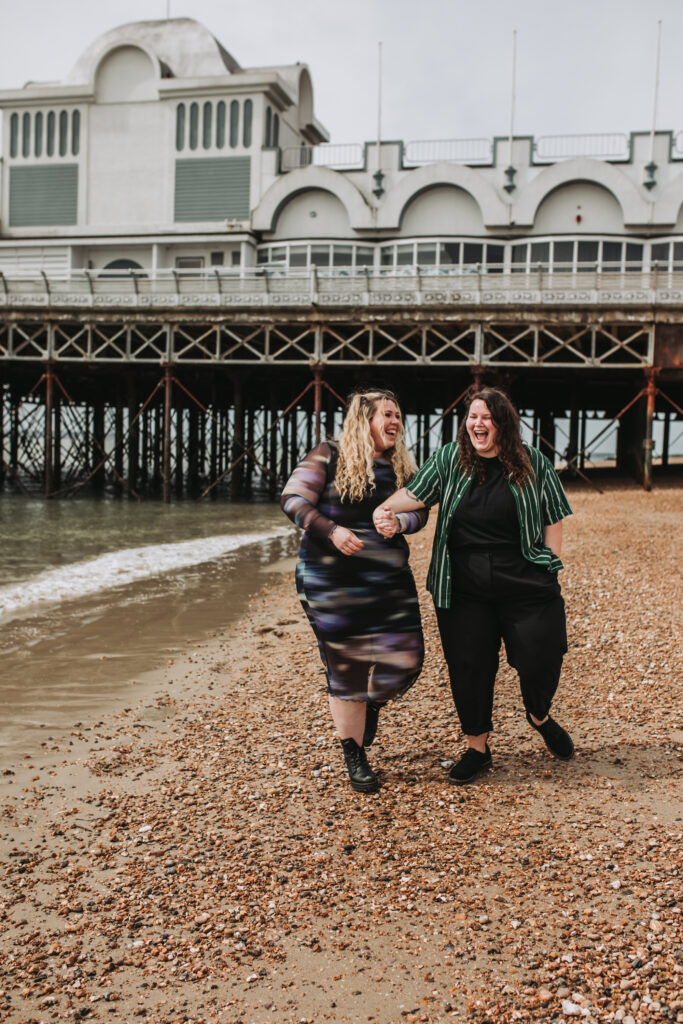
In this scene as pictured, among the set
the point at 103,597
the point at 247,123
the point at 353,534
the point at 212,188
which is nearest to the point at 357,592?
the point at 353,534

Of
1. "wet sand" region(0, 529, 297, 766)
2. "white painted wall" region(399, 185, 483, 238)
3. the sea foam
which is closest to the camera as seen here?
"wet sand" region(0, 529, 297, 766)

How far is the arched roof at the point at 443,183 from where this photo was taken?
1110 inches

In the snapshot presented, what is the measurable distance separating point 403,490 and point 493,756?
1545 mm

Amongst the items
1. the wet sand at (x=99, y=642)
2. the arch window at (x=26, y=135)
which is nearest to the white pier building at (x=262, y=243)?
the arch window at (x=26, y=135)

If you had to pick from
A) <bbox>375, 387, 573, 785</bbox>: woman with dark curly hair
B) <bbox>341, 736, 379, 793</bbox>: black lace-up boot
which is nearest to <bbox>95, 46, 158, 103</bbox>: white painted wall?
<bbox>375, 387, 573, 785</bbox>: woman with dark curly hair

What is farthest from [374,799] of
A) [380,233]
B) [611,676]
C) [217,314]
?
[380,233]

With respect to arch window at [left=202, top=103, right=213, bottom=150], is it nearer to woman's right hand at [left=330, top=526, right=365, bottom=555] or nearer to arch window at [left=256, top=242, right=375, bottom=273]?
arch window at [left=256, top=242, right=375, bottom=273]

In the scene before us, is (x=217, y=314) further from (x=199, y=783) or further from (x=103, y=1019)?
(x=103, y=1019)

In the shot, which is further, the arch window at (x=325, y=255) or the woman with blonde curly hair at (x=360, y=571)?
the arch window at (x=325, y=255)

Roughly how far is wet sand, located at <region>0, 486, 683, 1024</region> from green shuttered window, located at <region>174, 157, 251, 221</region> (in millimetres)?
27224

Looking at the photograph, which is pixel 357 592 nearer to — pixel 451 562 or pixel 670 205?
pixel 451 562

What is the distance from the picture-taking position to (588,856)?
3447 mm

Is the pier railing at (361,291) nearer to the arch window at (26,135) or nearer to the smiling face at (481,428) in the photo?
the arch window at (26,135)

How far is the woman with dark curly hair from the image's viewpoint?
3969 millimetres
